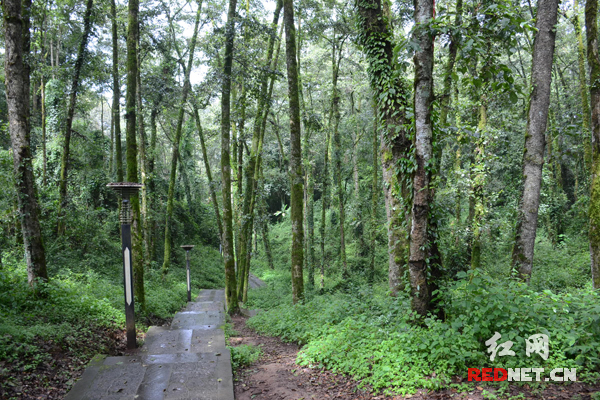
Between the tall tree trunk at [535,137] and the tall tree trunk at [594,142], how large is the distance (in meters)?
0.81

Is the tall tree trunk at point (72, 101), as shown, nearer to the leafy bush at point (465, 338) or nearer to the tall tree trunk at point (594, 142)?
the leafy bush at point (465, 338)

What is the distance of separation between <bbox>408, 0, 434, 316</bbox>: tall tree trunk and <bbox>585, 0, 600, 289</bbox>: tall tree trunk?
361cm

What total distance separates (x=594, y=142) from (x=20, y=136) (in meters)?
10.4

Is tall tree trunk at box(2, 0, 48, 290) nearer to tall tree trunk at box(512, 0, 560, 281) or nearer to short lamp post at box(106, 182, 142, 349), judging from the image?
short lamp post at box(106, 182, 142, 349)

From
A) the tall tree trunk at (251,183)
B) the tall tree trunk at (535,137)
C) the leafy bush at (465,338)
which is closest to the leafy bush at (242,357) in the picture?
the leafy bush at (465,338)

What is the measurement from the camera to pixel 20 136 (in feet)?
20.4

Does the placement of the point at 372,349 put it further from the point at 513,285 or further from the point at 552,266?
the point at 552,266

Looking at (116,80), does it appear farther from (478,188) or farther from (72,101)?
(478,188)

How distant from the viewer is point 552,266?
11.5 meters

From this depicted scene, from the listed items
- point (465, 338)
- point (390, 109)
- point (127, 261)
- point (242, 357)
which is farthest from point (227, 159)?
point (465, 338)

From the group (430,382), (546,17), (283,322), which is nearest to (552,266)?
(546,17)

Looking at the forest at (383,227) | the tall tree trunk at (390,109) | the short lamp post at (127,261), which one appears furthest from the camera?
the short lamp post at (127,261)

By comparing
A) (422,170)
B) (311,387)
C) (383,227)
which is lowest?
(311,387)

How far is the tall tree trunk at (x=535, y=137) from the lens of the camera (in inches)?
227
